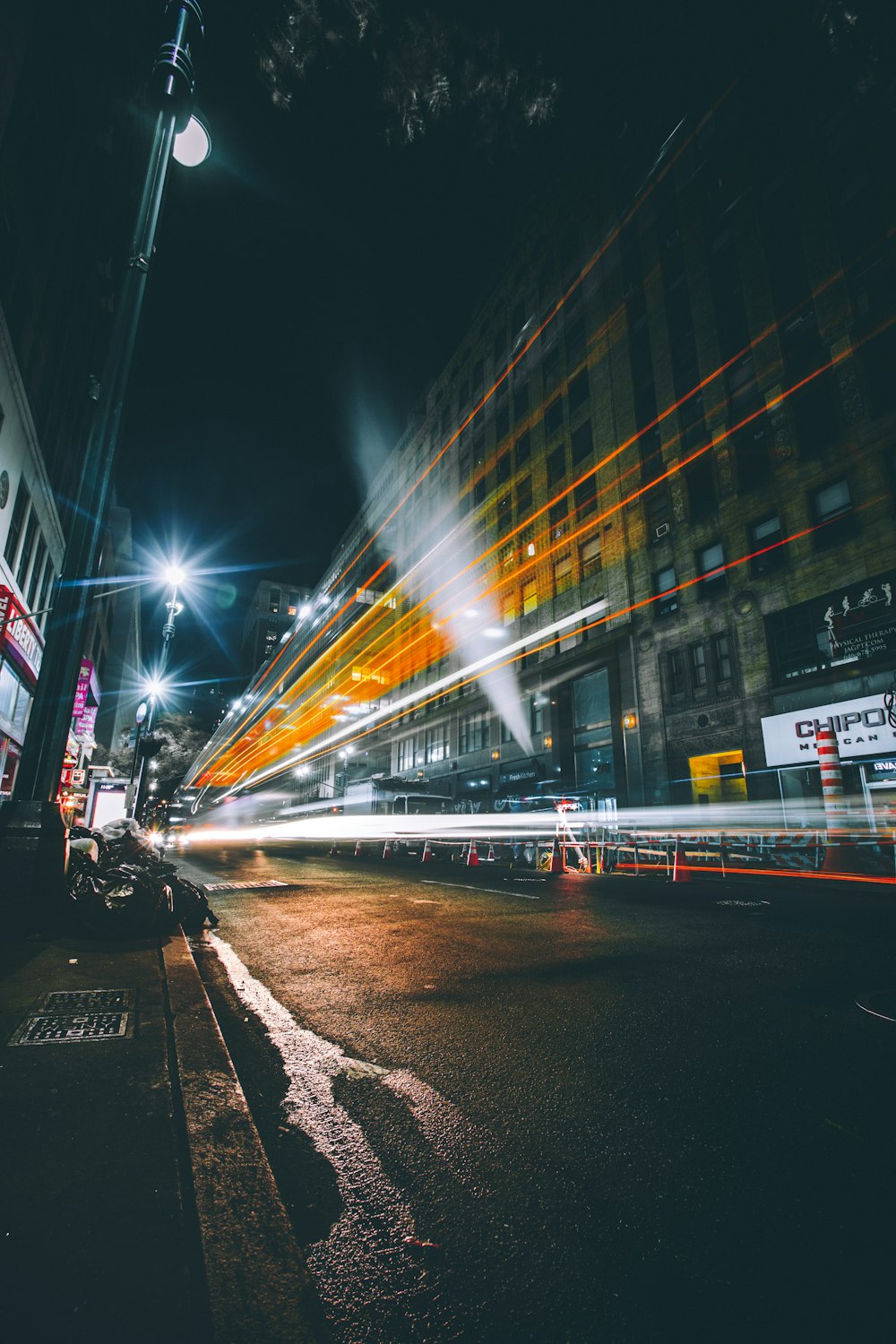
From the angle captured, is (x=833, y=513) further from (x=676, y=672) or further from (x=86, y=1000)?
(x=86, y=1000)

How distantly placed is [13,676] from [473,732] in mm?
27172

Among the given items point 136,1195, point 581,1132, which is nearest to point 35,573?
point 136,1195

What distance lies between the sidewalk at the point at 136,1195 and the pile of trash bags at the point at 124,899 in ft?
8.58

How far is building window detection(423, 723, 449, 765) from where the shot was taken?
150 ft

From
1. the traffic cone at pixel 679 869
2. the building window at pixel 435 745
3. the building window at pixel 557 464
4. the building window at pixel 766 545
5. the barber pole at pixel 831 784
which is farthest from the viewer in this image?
the building window at pixel 435 745

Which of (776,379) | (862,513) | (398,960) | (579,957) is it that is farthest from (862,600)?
(398,960)

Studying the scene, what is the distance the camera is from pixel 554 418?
36.6 metres

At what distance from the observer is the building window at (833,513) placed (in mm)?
20344

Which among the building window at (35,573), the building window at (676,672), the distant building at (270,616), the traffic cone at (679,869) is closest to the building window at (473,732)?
the building window at (676,672)

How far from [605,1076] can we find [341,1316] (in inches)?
82.9

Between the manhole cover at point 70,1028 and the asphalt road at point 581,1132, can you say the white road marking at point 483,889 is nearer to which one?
the asphalt road at point 581,1132

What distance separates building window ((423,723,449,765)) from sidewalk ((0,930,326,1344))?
41.8 metres

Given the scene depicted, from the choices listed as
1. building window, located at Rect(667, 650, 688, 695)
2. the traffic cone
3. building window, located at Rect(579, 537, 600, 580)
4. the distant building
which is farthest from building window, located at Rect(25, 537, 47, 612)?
the distant building

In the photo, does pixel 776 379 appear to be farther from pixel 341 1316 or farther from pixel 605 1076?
pixel 341 1316
